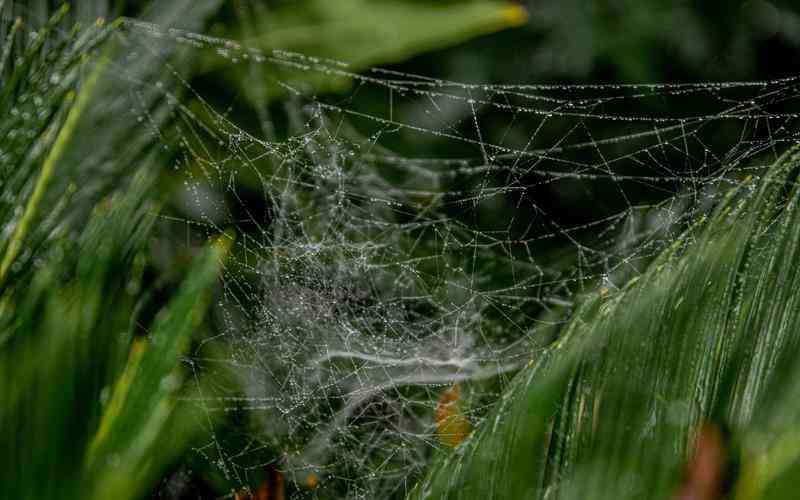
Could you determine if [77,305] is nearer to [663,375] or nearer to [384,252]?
[663,375]

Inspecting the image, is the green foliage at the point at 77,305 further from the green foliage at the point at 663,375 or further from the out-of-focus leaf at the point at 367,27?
the out-of-focus leaf at the point at 367,27

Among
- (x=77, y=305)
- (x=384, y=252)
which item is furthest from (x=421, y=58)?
(x=77, y=305)

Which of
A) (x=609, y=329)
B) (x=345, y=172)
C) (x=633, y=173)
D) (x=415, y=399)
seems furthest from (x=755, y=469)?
(x=633, y=173)

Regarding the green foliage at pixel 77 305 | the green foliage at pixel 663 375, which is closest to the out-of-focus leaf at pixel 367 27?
the green foliage at pixel 77 305

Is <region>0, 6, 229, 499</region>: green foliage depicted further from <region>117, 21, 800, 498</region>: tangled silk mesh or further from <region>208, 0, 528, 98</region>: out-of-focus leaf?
<region>208, 0, 528, 98</region>: out-of-focus leaf

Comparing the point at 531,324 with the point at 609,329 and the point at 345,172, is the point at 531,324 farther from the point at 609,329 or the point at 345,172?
the point at 609,329

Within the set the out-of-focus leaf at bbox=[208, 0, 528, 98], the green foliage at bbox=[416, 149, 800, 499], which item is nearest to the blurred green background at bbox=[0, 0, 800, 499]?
the out-of-focus leaf at bbox=[208, 0, 528, 98]
